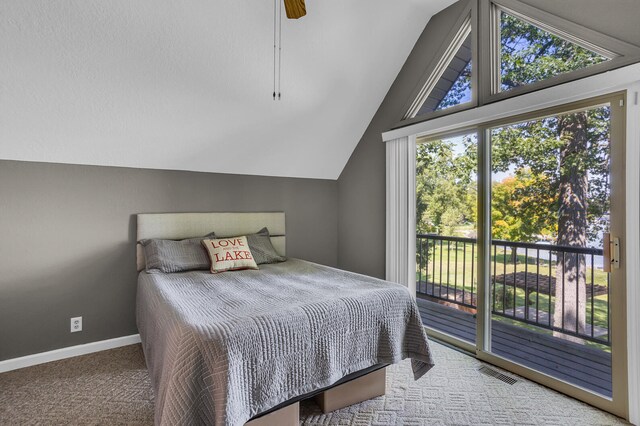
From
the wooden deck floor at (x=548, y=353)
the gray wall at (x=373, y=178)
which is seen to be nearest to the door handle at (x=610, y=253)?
the wooden deck floor at (x=548, y=353)

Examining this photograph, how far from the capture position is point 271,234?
376 centimetres

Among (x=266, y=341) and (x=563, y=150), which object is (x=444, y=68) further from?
(x=266, y=341)

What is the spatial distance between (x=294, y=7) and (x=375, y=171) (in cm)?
203

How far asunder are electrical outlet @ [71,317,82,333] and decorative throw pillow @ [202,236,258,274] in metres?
1.18

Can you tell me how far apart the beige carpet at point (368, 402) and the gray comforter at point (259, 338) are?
0.27 m

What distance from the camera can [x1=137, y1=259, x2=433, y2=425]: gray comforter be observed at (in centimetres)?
140

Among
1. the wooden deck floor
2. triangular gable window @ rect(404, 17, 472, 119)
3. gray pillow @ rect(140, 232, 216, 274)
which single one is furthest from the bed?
triangular gable window @ rect(404, 17, 472, 119)

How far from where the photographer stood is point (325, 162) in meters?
4.00

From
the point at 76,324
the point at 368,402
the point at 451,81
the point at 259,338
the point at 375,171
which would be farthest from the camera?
the point at 375,171

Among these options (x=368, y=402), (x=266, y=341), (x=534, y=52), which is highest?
(x=534, y=52)

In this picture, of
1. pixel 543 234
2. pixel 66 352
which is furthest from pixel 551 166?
pixel 66 352

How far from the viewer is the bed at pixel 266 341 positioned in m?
1.40

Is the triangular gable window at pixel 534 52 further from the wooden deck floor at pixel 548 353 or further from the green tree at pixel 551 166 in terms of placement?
the wooden deck floor at pixel 548 353

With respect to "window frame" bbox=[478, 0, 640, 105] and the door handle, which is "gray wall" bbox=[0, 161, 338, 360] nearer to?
"window frame" bbox=[478, 0, 640, 105]
